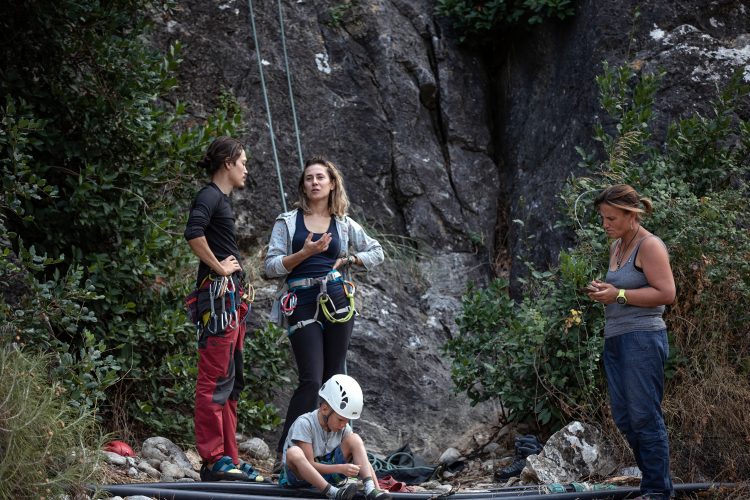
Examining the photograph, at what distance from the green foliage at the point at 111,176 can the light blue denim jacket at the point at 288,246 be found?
1.47 m

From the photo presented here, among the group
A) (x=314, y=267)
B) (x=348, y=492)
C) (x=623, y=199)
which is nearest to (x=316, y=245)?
(x=314, y=267)

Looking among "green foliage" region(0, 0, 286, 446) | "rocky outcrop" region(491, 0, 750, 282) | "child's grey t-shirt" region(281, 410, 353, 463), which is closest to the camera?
"child's grey t-shirt" region(281, 410, 353, 463)

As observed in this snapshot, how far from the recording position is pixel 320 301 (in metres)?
5.94

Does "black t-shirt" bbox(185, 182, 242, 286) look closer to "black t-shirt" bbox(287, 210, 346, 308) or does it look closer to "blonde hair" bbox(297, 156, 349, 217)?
"black t-shirt" bbox(287, 210, 346, 308)

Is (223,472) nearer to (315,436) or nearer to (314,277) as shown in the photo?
(315,436)

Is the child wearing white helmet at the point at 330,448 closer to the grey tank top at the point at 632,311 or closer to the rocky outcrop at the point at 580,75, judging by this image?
the grey tank top at the point at 632,311

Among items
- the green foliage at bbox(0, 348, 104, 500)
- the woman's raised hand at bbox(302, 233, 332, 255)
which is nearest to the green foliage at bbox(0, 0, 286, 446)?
the woman's raised hand at bbox(302, 233, 332, 255)

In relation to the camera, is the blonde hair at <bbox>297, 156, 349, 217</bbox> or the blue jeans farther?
the blonde hair at <bbox>297, 156, 349, 217</bbox>

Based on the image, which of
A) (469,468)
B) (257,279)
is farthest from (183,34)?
(469,468)

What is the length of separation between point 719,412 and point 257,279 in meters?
4.68

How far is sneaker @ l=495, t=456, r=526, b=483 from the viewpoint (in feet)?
21.1

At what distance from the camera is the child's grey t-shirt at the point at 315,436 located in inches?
204

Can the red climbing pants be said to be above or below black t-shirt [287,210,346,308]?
below

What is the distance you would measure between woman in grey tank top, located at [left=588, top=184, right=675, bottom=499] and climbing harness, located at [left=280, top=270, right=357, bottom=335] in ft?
5.61
